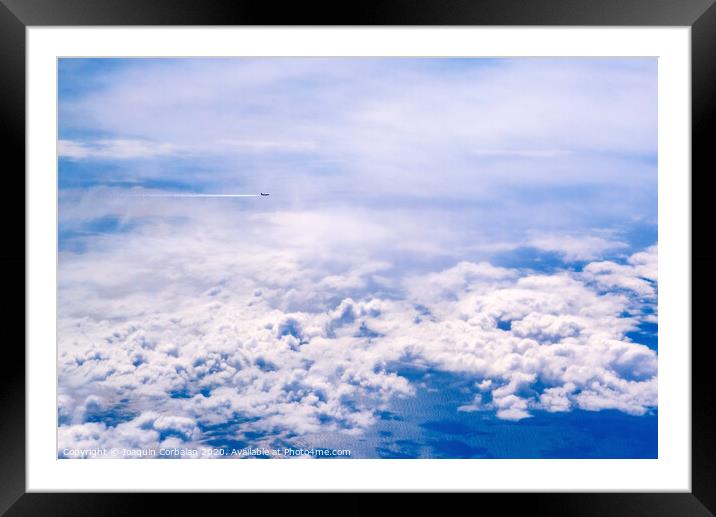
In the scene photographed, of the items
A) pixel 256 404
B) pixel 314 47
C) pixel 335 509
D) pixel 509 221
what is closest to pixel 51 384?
pixel 256 404

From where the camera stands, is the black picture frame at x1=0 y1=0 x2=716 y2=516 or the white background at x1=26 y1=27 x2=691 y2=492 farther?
the white background at x1=26 y1=27 x2=691 y2=492

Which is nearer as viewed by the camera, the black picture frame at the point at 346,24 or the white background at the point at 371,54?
the black picture frame at the point at 346,24

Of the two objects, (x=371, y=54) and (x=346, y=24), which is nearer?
(x=346, y=24)
